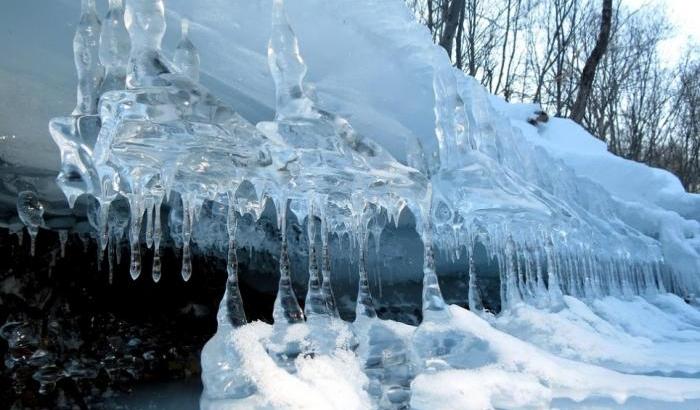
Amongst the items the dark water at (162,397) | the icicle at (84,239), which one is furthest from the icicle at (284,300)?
the icicle at (84,239)

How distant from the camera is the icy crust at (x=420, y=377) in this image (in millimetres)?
1743

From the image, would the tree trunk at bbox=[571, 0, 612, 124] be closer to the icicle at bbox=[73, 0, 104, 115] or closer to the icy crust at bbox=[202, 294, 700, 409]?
the icy crust at bbox=[202, 294, 700, 409]

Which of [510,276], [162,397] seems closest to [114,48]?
[162,397]

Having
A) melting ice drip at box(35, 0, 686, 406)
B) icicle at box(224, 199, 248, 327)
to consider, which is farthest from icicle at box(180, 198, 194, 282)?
icicle at box(224, 199, 248, 327)

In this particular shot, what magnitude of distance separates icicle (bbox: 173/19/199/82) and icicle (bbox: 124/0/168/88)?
40 centimetres

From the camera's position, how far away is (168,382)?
124 inches

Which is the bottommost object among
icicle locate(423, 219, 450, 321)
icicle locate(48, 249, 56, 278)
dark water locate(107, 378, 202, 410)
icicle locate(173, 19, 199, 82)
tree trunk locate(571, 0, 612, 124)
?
dark water locate(107, 378, 202, 410)

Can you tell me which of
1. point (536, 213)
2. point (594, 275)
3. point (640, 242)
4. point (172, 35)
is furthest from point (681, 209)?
point (172, 35)

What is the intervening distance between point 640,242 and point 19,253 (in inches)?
213

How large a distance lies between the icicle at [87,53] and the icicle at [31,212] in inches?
41.2

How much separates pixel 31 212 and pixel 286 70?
1671mm

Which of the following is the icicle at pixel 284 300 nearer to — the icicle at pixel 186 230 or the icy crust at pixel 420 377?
the icy crust at pixel 420 377

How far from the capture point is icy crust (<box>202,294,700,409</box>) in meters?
1.74

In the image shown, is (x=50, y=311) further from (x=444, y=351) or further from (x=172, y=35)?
(x=444, y=351)
